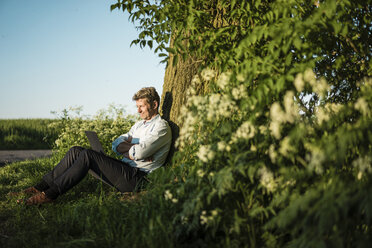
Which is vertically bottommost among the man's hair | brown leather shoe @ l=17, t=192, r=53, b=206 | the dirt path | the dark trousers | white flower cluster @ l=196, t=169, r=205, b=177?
the dirt path

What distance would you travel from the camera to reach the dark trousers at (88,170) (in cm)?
358

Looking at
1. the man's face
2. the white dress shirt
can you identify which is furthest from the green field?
the white dress shirt

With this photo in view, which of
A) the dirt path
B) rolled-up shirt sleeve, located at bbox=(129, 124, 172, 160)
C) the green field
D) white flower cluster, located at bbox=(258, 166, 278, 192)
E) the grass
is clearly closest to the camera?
white flower cluster, located at bbox=(258, 166, 278, 192)

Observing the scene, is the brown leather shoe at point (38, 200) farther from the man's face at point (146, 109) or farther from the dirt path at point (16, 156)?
the dirt path at point (16, 156)

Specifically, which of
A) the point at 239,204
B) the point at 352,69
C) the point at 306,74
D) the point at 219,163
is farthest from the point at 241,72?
the point at 352,69

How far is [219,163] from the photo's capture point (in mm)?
2473

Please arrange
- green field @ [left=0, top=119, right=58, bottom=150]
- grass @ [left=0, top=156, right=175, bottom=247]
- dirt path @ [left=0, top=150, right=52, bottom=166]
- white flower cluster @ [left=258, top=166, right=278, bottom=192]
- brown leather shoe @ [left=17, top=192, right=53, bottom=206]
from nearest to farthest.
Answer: white flower cluster @ [left=258, top=166, right=278, bottom=192] < grass @ [left=0, top=156, right=175, bottom=247] < brown leather shoe @ [left=17, top=192, right=53, bottom=206] < dirt path @ [left=0, top=150, right=52, bottom=166] < green field @ [left=0, top=119, right=58, bottom=150]

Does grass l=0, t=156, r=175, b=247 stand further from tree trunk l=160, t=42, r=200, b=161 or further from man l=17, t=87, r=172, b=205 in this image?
tree trunk l=160, t=42, r=200, b=161

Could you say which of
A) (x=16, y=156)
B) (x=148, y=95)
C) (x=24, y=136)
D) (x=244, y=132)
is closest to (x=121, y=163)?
(x=148, y=95)

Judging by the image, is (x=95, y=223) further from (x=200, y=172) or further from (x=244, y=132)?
(x=244, y=132)

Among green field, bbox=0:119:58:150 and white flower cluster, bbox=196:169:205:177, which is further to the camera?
green field, bbox=0:119:58:150

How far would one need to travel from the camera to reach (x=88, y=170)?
370cm

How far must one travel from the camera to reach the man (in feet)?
11.8

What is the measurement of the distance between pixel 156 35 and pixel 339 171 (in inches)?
100
